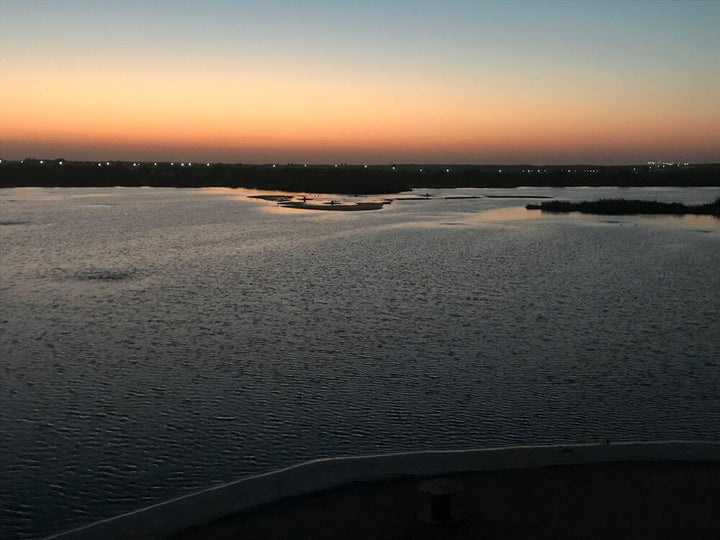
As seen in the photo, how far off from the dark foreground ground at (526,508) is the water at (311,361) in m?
2.05

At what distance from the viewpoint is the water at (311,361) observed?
10.5 m

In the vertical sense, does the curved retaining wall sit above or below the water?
above

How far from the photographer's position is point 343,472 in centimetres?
886

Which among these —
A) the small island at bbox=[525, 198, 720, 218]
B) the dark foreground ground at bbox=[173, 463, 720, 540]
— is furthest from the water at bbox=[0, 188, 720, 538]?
the small island at bbox=[525, 198, 720, 218]

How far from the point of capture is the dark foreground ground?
716 cm

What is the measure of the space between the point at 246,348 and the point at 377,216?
4630 cm

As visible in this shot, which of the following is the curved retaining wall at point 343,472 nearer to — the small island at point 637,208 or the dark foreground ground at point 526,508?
the dark foreground ground at point 526,508

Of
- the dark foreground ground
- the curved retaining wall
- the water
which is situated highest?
the dark foreground ground

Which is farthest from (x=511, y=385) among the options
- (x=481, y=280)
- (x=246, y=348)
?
(x=481, y=280)

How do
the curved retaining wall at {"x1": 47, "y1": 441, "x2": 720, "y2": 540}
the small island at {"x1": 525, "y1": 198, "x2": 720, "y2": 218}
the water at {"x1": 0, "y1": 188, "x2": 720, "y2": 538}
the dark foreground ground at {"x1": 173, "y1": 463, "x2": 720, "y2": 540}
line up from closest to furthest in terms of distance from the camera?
the dark foreground ground at {"x1": 173, "y1": 463, "x2": 720, "y2": 540} → the curved retaining wall at {"x1": 47, "y1": 441, "x2": 720, "y2": 540} → the water at {"x1": 0, "y1": 188, "x2": 720, "y2": 538} → the small island at {"x1": 525, "y1": 198, "x2": 720, "y2": 218}

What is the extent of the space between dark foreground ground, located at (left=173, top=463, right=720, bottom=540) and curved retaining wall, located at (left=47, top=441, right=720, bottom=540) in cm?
20

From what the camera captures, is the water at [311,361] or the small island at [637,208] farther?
the small island at [637,208]

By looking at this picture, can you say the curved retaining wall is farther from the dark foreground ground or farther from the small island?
the small island

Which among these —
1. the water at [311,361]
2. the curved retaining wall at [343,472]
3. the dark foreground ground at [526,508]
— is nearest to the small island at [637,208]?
the water at [311,361]
